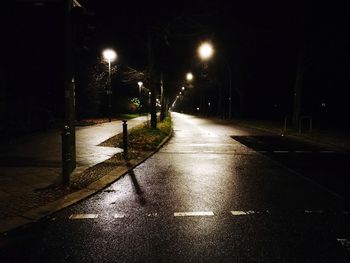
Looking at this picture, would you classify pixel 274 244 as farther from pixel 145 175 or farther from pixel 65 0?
pixel 65 0

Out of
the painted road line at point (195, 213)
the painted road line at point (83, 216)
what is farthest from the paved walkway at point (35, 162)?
the painted road line at point (195, 213)

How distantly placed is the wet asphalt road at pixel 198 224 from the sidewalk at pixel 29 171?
66 centimetres

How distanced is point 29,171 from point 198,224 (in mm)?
5444

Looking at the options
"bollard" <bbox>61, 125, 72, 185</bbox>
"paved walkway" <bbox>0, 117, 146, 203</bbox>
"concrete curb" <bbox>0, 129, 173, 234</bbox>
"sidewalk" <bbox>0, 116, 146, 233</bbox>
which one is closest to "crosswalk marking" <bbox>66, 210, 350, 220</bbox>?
"concrete curb" <bbox>0, 129, 173, 234</bbox>

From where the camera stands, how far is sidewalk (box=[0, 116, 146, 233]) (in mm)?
6180

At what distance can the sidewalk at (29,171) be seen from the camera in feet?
20.3

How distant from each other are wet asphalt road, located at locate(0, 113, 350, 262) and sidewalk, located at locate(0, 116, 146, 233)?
66cm

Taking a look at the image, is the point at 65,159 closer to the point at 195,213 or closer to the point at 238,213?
the point at 195,213

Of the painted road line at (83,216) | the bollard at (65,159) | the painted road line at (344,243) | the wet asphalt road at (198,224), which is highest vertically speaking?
the bollard at (65,159)

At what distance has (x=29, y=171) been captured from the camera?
930 cm

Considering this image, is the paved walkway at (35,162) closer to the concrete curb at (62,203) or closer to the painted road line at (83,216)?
the concrete curb at (62,203)

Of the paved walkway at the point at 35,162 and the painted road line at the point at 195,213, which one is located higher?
the paved walkway at the point at 35,162

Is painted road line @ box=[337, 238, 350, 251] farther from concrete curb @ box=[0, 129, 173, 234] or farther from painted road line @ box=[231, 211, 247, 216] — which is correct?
concrete curb @ box=[0, 129, 173, 234]

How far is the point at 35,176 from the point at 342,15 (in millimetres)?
21080
